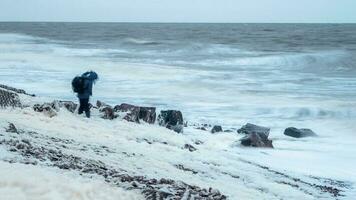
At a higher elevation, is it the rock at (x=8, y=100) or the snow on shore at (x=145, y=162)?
the rock at (x=8, y=100)

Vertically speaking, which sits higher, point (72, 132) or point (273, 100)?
point (273, 100)

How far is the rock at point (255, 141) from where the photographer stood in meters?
11.7

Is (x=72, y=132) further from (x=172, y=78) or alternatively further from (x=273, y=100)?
(x=172, y=78)

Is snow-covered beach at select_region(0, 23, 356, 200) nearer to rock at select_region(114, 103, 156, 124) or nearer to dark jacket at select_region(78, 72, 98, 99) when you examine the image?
rock at select_region(114, 103, 156, 124)

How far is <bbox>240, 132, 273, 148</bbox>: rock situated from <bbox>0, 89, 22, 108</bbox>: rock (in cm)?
489

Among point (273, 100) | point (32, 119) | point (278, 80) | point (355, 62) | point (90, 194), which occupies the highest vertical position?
point (355, 62)

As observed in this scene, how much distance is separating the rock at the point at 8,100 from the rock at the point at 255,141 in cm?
489

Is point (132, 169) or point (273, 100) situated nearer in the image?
point (132, 169)

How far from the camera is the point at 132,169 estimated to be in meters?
7.14

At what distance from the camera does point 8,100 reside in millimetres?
10711

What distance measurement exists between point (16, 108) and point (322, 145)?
7342 millimetres

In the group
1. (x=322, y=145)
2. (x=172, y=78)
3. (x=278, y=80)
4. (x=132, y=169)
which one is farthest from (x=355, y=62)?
(x=132, y=169)

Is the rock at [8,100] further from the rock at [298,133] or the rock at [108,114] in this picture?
the rock at [298,133]

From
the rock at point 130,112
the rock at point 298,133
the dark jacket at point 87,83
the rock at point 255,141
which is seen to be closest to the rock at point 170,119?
the rock at point 130,112
